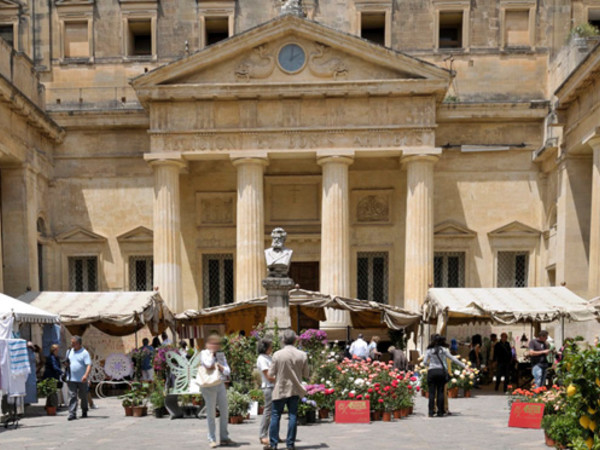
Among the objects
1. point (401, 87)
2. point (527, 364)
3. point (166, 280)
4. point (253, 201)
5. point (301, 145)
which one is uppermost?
point (401, 87)

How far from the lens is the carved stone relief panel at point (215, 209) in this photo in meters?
33.6

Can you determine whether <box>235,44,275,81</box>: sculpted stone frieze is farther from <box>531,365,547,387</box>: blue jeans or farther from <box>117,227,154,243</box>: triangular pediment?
<box>531,365,547,387</box>: blue jeans

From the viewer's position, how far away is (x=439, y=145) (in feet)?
108

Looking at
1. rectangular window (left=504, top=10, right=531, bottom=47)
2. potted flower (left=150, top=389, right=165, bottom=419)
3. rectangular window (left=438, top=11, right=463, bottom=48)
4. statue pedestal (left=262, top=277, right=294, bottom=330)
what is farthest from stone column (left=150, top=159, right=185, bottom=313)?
rectangular window (left=504, top=10, right=531, bottom=47)

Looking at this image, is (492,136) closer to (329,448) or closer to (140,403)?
(140,403)

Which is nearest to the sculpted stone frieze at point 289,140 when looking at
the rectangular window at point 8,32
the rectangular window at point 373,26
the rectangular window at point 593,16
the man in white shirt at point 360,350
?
the rectangular window at point 373,26

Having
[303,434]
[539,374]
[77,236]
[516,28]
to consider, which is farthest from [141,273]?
[303,434]

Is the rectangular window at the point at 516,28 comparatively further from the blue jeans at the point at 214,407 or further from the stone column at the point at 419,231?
the blue jeans at the point at 214,407

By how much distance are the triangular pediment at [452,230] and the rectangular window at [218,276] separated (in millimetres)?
8528

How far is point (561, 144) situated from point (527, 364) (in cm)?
953

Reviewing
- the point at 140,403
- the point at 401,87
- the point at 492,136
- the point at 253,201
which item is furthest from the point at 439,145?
the point at 140,403

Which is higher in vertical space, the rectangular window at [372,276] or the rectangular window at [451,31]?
the rectangular window at [451,31]

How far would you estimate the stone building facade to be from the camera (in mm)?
29359

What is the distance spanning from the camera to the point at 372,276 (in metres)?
33.6
